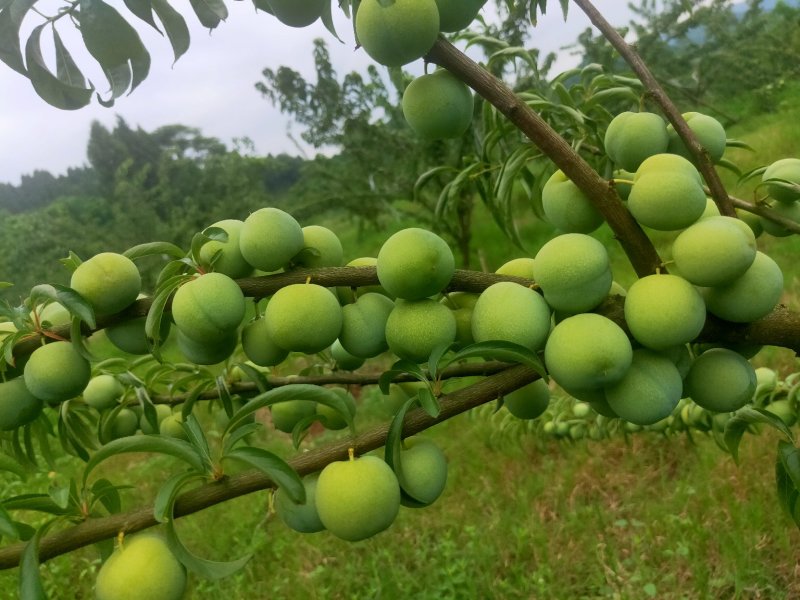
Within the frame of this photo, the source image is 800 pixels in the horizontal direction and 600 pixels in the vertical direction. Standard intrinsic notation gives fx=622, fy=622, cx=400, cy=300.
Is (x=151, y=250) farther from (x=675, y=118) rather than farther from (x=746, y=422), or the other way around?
(x=746, y=422)

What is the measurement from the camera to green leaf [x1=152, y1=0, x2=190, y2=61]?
72 centimetres

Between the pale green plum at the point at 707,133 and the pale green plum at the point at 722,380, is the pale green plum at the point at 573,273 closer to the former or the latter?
the pale green plum at the point at 722,380

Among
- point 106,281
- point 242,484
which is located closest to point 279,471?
point 242,484

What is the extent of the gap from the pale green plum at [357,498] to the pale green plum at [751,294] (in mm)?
368

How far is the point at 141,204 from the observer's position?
28.0 feet

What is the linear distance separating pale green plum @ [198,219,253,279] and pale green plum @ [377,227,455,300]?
191 millimetres

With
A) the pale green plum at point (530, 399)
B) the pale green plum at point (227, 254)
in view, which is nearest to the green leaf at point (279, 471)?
the pale green plum at point (227, 254)

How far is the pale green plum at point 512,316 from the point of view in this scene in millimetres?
604

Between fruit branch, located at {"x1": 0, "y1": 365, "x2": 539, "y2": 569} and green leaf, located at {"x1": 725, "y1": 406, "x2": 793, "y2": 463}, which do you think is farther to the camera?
green leaf, located at {"x1": 725, "y1": 406, "x2": 793, "y2": 463}

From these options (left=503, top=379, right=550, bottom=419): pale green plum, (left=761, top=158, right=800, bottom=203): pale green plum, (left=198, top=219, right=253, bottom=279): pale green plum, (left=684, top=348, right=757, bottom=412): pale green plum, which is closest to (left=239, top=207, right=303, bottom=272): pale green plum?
(left=198, top=219, right=253, bottom=279): pale green plum

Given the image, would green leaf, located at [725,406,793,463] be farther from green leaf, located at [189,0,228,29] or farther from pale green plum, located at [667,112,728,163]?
green leaf, located at [189,0,228,29]

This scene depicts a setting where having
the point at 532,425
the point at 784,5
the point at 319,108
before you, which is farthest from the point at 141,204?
the point at 784,5

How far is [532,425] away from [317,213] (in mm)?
4154

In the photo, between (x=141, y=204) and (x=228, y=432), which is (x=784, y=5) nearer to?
(x=141, y=204)
